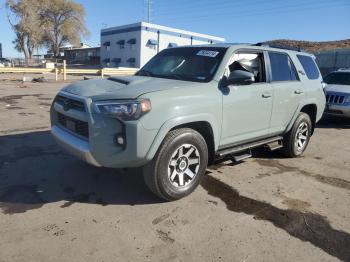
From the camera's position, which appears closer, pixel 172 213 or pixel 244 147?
pixel 172 213

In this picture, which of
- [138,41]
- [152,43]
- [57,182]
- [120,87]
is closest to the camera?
[120,87]

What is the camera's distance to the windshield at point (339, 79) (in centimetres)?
1149

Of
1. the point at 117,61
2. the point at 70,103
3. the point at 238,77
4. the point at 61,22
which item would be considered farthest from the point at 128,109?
the point at 61,22

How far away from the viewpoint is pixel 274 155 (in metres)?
6.74

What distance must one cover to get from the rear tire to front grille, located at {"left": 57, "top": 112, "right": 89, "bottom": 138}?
3.63 metres

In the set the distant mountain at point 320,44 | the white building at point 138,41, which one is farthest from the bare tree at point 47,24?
the distant mountain at point 320,44

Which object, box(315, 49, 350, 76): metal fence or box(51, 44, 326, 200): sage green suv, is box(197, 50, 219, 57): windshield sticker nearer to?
box(51, 44, 326, 200): sage green suv

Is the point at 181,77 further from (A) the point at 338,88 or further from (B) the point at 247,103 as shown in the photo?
(A) the point at 338,88

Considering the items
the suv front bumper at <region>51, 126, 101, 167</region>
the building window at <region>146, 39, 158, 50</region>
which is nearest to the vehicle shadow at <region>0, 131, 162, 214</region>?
the suv front bumper at <region>51, 126, 101, 167</region>

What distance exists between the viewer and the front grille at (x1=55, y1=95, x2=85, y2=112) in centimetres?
420

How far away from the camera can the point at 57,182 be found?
492cm

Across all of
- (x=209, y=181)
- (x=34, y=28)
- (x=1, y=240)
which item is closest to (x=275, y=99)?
(x=209, y=181)

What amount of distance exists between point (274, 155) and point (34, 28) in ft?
211

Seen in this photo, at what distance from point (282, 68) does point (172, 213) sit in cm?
323
